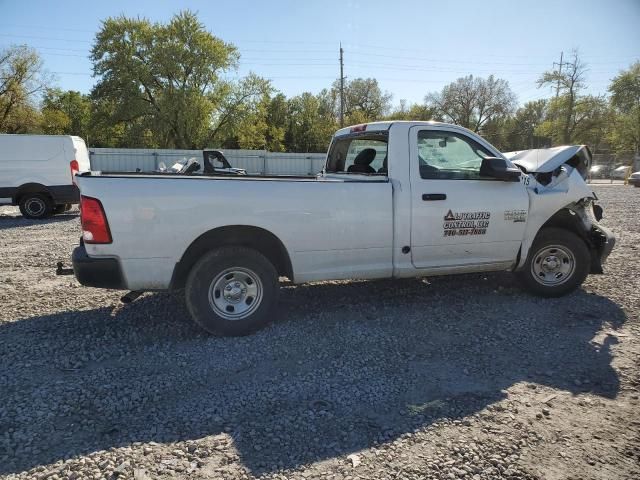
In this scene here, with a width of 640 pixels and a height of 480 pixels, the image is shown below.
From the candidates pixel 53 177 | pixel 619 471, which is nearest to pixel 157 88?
pixel 53 177

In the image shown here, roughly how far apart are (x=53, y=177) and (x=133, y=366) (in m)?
10.6

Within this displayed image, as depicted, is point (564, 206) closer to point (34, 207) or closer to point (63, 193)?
point (63, 193)

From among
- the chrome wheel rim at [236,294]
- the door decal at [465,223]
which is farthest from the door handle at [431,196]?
the chrome wheel rim at [236,294]

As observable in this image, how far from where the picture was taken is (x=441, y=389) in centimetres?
328

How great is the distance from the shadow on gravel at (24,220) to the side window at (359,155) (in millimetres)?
9152

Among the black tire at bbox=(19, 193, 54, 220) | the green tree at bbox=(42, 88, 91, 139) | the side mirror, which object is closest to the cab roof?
the side mirror

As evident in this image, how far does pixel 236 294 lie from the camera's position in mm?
4168

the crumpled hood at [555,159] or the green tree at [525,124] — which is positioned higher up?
the green tree at [525,124]

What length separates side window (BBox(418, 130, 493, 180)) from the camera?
4699mm

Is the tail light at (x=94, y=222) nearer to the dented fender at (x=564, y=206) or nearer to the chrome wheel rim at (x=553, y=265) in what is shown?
the dented fender at (x=564, y=206)

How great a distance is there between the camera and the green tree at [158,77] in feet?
133

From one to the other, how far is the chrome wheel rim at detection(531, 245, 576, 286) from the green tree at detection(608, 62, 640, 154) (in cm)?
5575

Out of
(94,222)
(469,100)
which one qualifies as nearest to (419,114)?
(469,100)

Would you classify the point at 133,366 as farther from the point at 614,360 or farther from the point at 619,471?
the point at 614,360
